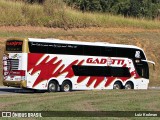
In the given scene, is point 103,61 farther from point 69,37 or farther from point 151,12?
point 151,12

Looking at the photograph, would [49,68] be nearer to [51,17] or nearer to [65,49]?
[65,49]

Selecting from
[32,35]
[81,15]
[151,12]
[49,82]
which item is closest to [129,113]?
[49,82]

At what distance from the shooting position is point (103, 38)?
170 feet

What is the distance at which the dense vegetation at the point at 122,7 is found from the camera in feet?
209

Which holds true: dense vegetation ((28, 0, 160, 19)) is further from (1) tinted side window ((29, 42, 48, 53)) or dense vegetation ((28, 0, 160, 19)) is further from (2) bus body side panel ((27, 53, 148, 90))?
(1) tinted side window ((29, 42, 48, 53))

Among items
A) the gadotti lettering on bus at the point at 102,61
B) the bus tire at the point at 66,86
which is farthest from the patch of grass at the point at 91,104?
the gadotti lettering on bus at the point at 102,61

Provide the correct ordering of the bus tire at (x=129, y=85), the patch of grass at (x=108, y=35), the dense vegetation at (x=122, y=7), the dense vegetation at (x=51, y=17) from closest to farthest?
the bus tire at (x=129, y=85) → the patch of grass at (x=108, y=35) → the dense vegetation at (x=51, y=17) → the dense vegetation at (x=122, y=7)

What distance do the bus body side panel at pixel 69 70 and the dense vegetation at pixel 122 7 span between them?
29.4 m

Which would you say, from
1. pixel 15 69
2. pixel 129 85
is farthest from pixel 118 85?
pixel 15 69

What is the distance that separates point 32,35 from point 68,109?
32349mm

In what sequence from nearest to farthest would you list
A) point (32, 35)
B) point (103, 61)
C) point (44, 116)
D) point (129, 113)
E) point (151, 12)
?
point (44, 116), point (129, 113), point (103, 61), point (32, 35), point (151, 12)

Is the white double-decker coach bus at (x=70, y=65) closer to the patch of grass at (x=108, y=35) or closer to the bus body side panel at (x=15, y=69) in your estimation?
the bus body side panel at (x=15, y=69)

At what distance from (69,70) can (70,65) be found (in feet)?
1.14

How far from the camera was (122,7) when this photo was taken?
66.6 m
